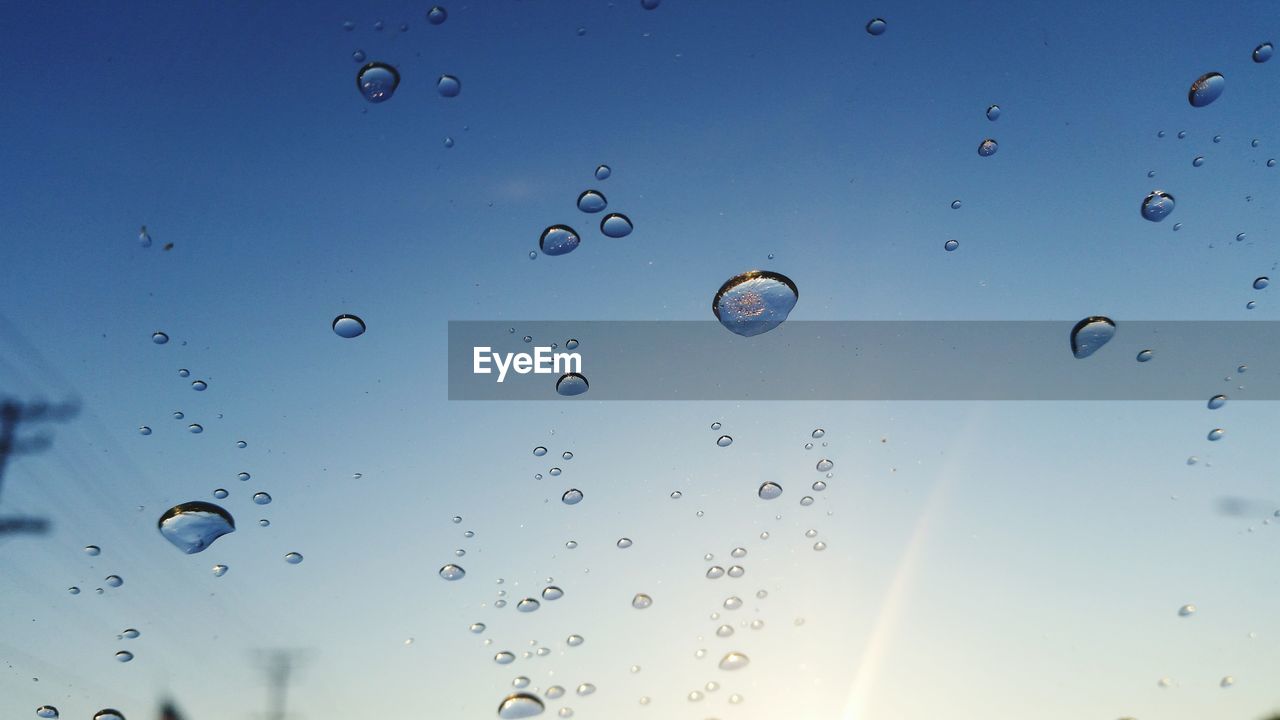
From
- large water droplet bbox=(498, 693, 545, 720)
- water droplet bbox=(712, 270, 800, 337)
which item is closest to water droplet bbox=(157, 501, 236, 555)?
large water droplet bbox=(498, 693, 545, 720)

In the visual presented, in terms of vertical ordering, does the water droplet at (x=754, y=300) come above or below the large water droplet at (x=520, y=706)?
above

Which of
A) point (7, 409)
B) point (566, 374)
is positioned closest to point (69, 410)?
point (7, 409)

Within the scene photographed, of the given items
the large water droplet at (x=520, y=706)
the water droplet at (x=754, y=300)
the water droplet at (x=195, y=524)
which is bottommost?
the large water droplet at (x=520, y=706)

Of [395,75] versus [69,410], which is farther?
[69,410]

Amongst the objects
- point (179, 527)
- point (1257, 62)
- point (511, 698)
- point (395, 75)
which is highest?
point (1257, 62)

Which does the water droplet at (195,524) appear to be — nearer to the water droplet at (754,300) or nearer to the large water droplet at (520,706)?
the large water droplet at (520,706)

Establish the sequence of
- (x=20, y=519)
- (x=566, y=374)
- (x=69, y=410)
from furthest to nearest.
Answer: (x=20, y=519), (x=69, y=410), (x=566, y=374)

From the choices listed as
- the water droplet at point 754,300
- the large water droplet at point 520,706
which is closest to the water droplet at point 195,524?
the large water droplet at point 520,706

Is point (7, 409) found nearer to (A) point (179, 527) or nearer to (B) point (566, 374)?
(A) point (179, 527)
